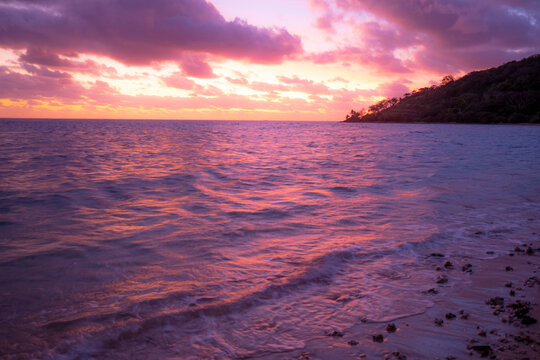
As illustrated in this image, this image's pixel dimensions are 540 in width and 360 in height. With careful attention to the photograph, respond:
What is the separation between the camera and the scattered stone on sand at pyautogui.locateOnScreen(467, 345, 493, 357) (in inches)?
116

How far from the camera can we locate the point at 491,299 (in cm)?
402

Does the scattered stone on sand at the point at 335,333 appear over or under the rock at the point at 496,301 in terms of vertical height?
under

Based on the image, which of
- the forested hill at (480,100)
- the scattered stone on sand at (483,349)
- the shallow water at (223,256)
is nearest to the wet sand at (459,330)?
the scattered stone on sand at (483,349)

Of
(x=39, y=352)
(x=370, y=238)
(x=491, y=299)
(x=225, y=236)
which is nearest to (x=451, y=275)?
(x=491, y=299)

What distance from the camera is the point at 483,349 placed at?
9.89ft

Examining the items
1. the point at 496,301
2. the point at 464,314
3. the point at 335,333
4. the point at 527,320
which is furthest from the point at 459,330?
the point at 335,333

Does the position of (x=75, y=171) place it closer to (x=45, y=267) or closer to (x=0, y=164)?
(x=0, y=164)

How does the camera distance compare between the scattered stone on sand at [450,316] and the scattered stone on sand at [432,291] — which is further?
the scattered stone on sand at [432,291]

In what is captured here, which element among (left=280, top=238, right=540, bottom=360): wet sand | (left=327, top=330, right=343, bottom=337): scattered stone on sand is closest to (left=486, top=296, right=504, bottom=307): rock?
(left=280, top=238, right=540, bottom=360): wet sand

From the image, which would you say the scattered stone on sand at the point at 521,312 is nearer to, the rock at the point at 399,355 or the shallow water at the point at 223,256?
the shallow water at the point at 223,256

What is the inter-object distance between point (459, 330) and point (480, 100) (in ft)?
439

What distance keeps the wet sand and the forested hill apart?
114 meters

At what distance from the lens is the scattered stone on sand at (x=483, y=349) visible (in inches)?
116

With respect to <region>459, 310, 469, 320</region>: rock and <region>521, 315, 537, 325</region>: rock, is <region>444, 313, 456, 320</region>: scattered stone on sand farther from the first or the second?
<region>521, 315, 537, 325</region>: rock
